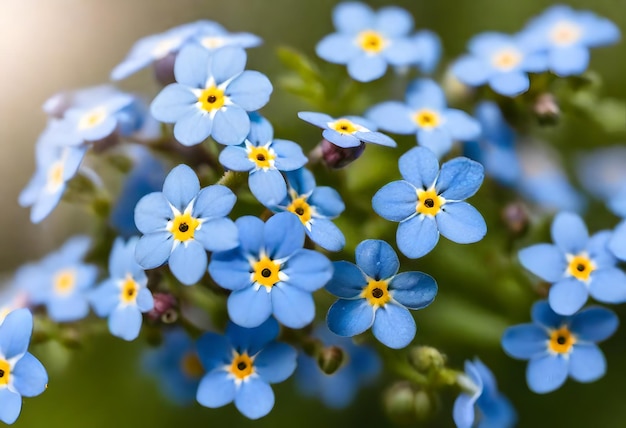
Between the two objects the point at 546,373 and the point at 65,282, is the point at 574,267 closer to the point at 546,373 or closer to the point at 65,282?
the point at 546,373

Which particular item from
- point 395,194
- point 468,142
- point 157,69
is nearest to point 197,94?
point 157,69

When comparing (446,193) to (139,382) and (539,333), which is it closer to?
(539,333)

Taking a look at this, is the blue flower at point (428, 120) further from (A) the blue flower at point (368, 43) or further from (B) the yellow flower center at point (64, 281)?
(B) the yellow flower center at point (64, 281)

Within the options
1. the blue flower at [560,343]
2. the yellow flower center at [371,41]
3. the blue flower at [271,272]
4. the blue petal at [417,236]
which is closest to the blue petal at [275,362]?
the blue flower at [271,272]

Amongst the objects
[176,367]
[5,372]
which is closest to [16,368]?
[5,372]

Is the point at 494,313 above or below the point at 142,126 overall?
below

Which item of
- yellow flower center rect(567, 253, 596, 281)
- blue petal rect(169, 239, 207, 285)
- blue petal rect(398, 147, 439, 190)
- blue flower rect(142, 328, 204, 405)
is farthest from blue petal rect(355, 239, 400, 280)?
blue flower rect(142, 328, 204, 405)

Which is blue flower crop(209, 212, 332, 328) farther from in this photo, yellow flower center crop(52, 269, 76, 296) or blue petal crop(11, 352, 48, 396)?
yellow flower center crop(52, 269, 76, 296)
